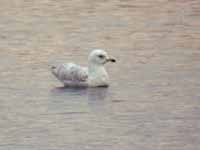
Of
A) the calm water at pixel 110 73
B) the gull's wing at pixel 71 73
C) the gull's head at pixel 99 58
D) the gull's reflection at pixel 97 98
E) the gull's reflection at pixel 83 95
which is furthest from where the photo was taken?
the gull's head at pixel 99 58

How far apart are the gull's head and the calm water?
30 centimetres

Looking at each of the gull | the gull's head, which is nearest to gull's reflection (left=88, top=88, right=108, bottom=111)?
the gull

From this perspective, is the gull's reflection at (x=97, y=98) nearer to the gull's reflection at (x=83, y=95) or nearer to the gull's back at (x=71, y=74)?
the gull's reflection at (x=83, y=95)

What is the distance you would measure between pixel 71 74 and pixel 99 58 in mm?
501

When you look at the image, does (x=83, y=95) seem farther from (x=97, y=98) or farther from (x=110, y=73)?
(x=110, y=73)

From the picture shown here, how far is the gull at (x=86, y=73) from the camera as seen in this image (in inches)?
797

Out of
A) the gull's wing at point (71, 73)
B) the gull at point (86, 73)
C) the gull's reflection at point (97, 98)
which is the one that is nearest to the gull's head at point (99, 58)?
the gull at point (86, 73)

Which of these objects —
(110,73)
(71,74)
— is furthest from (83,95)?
(110,73)

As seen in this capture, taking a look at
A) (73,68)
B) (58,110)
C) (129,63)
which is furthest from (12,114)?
(129,63)

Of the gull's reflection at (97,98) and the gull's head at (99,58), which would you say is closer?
the gull's reflection at (97,98)

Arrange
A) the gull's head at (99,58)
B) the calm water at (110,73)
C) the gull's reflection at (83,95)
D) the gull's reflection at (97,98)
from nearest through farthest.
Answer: the calm water at (110,73), the gull's reflection at (97,98), the gull's reflection at (83,95), the gull's head at (99,58)

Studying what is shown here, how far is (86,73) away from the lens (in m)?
20.3

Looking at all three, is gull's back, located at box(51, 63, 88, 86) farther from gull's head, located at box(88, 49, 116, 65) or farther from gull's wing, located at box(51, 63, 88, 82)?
gull's head, located at box(88, 49, 116, 65)

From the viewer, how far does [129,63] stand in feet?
70.5
